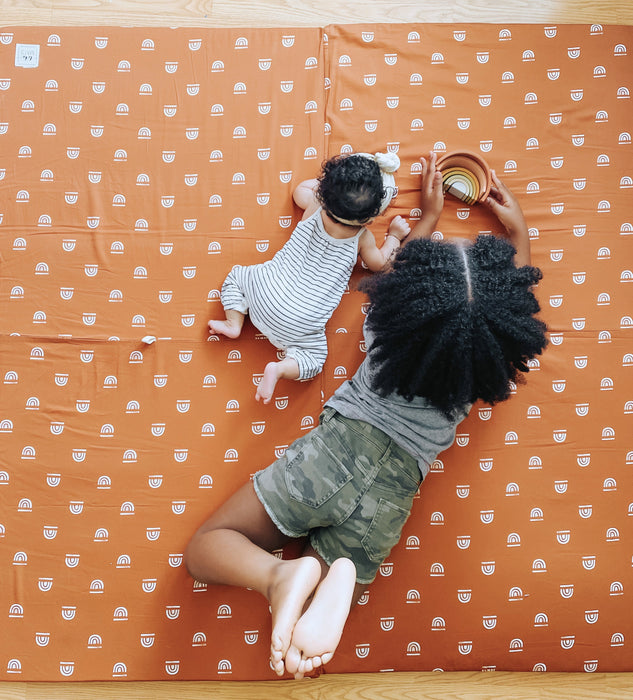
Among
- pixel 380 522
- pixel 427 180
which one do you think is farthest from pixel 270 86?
pixel 380 522

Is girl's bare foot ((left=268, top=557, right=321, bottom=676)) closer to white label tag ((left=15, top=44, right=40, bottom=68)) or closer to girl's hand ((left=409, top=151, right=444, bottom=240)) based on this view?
girl's hand ((left=409, top=151, right=444, bottom=240))

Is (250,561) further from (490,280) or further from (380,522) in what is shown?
(490,280)

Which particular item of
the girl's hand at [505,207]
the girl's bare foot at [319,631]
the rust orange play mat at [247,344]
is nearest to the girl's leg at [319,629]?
the girl's bare foot at [319,631]

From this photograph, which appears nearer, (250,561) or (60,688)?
(250,561)

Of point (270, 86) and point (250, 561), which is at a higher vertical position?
point (270, 86)

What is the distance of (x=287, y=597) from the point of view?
0.90m

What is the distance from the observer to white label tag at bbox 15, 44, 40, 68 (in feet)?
4.72

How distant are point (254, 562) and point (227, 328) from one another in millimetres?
508

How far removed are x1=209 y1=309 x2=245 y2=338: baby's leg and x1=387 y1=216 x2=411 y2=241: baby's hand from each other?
0.38 meters

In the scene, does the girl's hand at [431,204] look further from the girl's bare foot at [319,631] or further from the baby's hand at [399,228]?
the girl's bare foot at [319,631]

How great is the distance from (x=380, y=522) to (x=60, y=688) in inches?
31.7

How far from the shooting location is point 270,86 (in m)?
1.42

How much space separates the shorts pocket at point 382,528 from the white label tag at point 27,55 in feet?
4.14

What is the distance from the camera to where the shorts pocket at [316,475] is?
109cm
